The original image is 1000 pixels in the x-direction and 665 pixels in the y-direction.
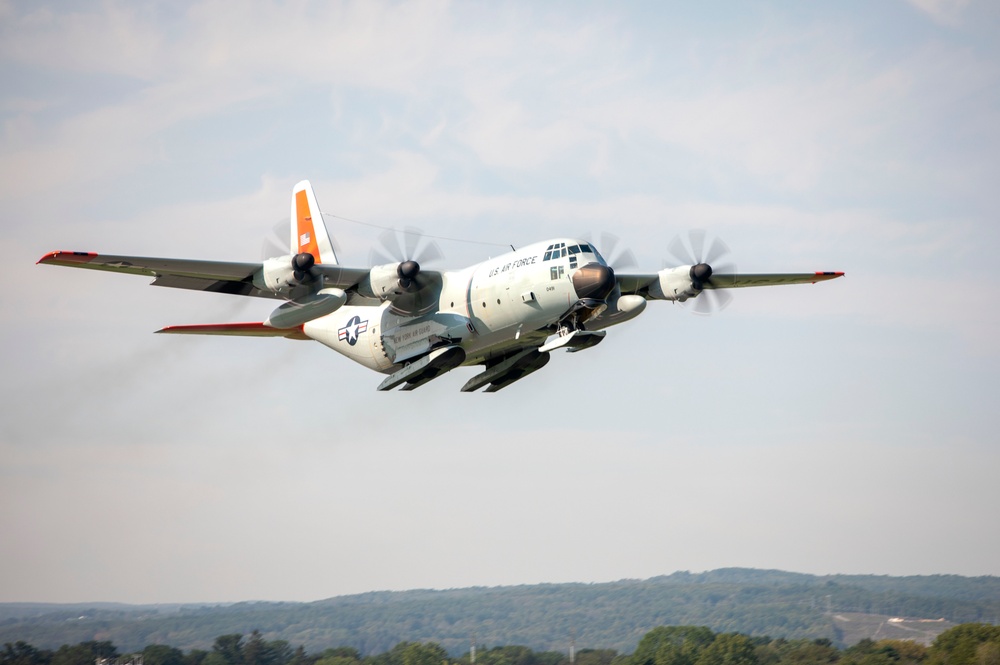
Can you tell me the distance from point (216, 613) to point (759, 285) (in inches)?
3094

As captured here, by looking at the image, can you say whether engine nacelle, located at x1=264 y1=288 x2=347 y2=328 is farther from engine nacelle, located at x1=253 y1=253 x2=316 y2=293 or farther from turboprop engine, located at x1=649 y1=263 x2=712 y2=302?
turboprop engine, located at x1=649 y1=263 x2=712 y2=302

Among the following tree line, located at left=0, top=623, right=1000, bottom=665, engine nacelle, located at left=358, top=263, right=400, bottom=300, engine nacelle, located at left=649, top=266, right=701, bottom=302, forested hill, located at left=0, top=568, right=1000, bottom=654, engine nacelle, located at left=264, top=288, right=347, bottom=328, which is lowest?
tree line, located at left=0, top=623, right=1000, bottom=665

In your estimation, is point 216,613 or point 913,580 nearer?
point 216,613

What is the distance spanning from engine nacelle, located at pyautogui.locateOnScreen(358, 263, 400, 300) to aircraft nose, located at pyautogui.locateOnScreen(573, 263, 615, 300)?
4.93 m

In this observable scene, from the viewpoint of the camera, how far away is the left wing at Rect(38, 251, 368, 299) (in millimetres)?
24953

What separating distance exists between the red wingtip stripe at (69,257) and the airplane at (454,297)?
0.9 inches

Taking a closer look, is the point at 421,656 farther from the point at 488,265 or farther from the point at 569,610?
the point at 569,610

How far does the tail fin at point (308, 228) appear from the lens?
3391 centimetres

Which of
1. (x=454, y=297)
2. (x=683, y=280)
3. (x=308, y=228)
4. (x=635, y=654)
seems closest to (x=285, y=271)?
(x=454, y=297)

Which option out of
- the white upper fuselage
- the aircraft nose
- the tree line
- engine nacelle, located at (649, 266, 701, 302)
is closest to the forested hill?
the tree line

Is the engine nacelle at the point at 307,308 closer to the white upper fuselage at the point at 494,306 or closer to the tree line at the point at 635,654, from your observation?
the white upper fuselage at the point at 494,306

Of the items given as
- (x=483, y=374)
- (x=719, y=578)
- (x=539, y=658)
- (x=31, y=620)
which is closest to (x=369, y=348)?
(x=483, y=374)

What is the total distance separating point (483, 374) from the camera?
29484mm

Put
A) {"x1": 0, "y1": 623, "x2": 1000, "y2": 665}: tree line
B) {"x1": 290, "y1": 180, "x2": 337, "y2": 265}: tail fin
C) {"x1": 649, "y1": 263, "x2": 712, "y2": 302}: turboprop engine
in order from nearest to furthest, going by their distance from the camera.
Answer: {"x1": 649, "y1": 263, "x2": 712, "y2": 302}: turboprop engine
{"x1": 290, "y1": 180, "x2": 337, "y2": 265}: tail fin
{"x1": 0, "y1": 623, "x2": 1000, "y2": 665}: tree line
